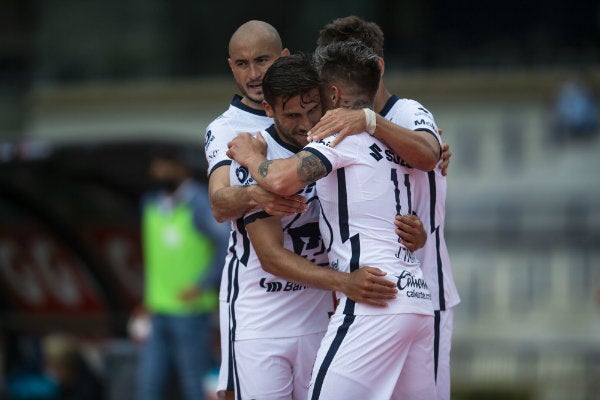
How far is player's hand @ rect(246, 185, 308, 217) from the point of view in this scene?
234 inches

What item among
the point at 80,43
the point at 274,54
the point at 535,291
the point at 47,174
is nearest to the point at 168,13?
the point at 80,43

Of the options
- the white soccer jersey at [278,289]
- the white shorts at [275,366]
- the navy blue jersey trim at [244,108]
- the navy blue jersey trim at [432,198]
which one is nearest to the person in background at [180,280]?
the navy blue jersey trim at [244,108]

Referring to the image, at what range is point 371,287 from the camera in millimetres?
5750

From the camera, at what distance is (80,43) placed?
25328 millimetres

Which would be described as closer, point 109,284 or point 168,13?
point 109,284

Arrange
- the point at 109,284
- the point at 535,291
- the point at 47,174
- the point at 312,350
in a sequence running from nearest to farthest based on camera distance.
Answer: the point at 312,350 → the point at 47,174 → the point at 109,284 → the point at 535,291

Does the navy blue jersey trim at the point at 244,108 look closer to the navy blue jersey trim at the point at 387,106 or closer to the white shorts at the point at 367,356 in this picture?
the navy blue jersey trim at the point at 387,106

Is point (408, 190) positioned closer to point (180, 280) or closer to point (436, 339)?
point (436, 339)

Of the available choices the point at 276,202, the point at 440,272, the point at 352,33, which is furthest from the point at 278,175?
the point at 440,272

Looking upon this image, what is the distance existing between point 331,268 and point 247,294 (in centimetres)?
57

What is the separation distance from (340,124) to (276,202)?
0.46 m

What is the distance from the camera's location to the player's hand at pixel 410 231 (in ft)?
19.4

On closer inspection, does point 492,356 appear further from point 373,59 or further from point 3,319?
point 373,59

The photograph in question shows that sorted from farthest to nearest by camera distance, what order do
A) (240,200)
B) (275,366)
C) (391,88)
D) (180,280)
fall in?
(391,88) < (180,280) < (275,366) < (240,200)
